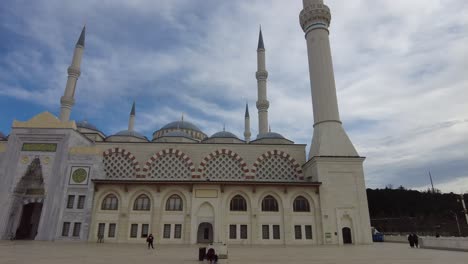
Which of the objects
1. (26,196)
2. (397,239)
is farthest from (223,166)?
(397,239)

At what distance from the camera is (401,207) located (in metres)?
50.5

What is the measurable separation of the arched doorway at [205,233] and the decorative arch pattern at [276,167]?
5336 mm

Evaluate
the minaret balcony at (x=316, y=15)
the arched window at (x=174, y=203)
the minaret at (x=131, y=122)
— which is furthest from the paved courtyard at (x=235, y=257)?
the minaret at (x=131, y=122)

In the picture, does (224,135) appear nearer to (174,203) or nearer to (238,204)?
(238,204)

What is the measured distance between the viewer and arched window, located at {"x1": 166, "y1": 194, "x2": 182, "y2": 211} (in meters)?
20.6

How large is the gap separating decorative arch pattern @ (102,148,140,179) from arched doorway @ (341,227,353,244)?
51.9 ft

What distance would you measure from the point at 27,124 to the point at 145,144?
856cm

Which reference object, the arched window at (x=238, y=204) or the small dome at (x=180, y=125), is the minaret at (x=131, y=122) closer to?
the small dome at (x=180, y=125)

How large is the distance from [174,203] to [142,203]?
7.45 ft

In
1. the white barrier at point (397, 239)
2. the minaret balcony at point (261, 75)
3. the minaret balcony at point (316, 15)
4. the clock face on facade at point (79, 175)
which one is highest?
the minaret balcony at point (316, 15)

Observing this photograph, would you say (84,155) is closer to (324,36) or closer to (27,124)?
(27,124)

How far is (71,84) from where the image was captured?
89.4 feet

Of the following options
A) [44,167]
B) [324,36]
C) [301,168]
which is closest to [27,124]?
[44,167]

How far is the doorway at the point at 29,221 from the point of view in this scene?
21.3m
